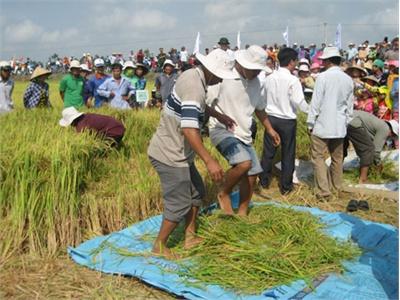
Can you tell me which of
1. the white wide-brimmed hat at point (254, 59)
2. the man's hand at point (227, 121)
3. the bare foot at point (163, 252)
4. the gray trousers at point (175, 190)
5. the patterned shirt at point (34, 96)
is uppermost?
the white wide-brimmed hat at point (254, 59)

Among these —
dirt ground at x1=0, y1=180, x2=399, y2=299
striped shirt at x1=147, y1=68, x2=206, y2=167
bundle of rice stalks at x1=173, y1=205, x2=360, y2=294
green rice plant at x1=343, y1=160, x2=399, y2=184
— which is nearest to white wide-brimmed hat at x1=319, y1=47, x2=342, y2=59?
green rice plant at x1=343, y1=160, x2=399, y2=184

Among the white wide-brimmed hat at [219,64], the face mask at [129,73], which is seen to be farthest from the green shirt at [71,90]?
the white wide-brimmed hat at [219,64]

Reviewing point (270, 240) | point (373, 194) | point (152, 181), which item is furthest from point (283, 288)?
point (373, 194)

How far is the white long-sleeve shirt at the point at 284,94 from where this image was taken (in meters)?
5.12

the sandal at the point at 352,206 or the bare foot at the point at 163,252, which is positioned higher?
the bare foot at the point at 163,252

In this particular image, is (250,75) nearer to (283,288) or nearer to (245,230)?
(245,230)

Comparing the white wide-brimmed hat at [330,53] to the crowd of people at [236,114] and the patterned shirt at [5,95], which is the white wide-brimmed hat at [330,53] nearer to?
the crowd of people at [236,114]

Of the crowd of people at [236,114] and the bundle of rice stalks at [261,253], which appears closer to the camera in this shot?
the bundle of rice stalks at [261,253]

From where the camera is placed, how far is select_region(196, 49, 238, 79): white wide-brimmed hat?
3137 millimetres

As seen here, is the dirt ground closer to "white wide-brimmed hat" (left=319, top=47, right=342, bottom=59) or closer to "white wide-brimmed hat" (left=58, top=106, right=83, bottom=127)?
"white wide-brimmed hat" (left=58, top=106, right=83, bottom=127)

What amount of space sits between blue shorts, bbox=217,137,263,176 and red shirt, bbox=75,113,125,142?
1.63 m

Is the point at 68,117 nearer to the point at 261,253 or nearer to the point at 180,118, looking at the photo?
the point at 180,118

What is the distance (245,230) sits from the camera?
3578 millimetres

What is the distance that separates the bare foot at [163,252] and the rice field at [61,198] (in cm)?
35
